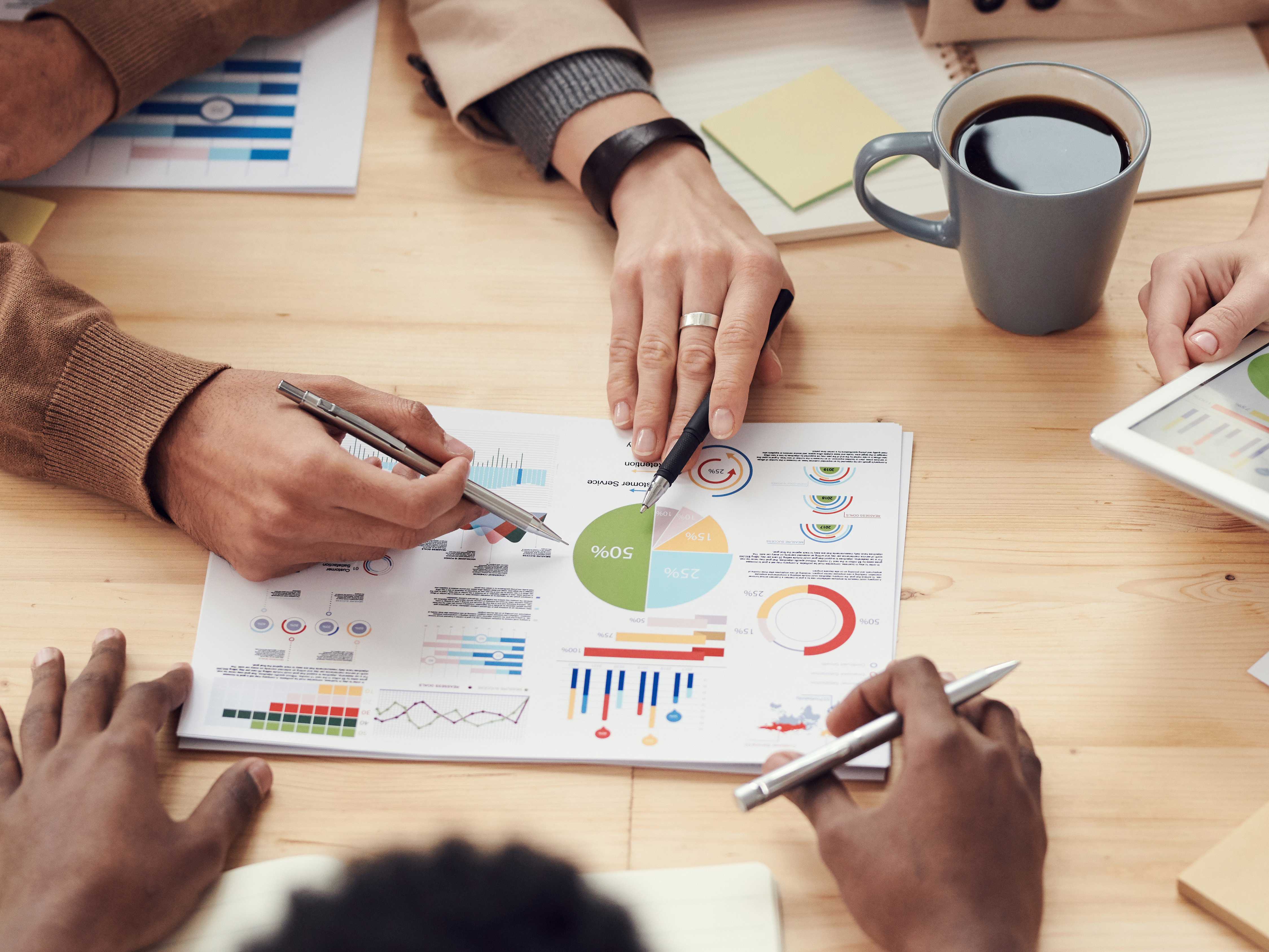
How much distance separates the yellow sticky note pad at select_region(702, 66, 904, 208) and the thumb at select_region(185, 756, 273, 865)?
668 millimetres

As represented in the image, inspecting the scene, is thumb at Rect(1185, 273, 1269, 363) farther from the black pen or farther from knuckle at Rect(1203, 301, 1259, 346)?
the black pen

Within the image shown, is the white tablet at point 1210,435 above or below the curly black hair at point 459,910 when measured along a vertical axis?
above

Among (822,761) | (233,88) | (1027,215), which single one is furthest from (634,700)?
(233,88)

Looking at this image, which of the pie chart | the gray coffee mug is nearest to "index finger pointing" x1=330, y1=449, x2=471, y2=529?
the pie chart

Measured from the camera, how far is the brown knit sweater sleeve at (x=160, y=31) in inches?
38.8

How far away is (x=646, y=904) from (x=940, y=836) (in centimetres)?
18

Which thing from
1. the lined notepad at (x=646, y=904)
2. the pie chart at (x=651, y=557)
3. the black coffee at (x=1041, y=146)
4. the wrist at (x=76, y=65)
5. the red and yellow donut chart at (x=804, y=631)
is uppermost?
the wrist at (x=76, y=65)

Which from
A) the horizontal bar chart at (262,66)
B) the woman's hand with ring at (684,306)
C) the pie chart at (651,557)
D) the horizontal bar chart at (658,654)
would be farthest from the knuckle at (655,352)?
the horizontal bar chart at (262,66)

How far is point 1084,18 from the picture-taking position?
997 millimetres

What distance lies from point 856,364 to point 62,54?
82cm

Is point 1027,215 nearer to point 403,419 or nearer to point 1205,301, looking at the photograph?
point 1205,301

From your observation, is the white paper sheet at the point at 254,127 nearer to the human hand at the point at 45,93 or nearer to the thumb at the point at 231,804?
the human hand at the point at 45,93

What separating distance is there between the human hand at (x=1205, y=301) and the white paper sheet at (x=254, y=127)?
74 cm

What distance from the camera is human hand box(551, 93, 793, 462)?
0.80 meters
